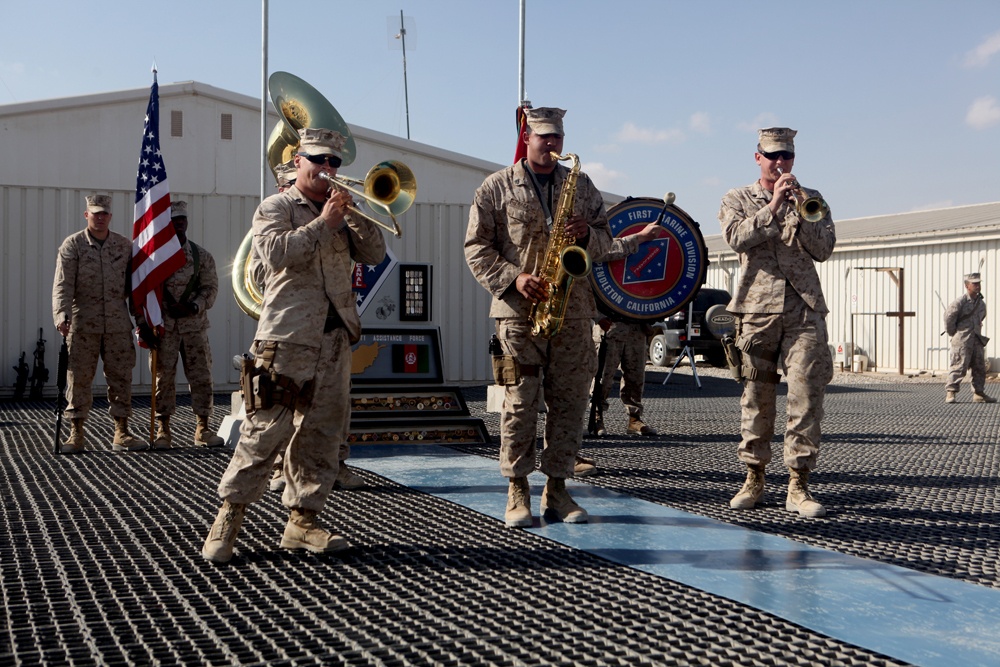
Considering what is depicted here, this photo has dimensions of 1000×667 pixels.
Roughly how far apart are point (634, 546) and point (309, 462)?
5.10ft

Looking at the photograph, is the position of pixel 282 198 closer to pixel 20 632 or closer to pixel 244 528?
pixel 244 528

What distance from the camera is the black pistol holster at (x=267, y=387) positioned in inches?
171

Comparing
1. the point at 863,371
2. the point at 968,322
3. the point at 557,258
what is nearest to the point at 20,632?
the point at 557,258

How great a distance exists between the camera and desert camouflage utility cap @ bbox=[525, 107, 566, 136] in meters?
5.14

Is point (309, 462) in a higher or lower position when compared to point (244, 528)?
higher

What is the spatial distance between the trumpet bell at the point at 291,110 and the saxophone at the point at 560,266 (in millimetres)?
3591

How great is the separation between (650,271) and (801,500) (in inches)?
97.9

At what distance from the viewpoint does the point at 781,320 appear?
5555 millimetres

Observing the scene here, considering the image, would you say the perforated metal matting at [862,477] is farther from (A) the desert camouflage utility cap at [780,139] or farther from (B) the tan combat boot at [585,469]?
(A) the desert camouflage utility cap at [780,139]

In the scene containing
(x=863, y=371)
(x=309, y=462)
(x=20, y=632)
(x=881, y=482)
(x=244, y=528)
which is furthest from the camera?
(x=863, y=371)

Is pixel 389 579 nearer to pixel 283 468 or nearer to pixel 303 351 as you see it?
pixel 303 351

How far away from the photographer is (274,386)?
436 centimetres

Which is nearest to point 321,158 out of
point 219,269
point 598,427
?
point 598,427

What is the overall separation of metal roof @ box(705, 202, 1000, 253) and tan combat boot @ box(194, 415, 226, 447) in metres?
12.0
